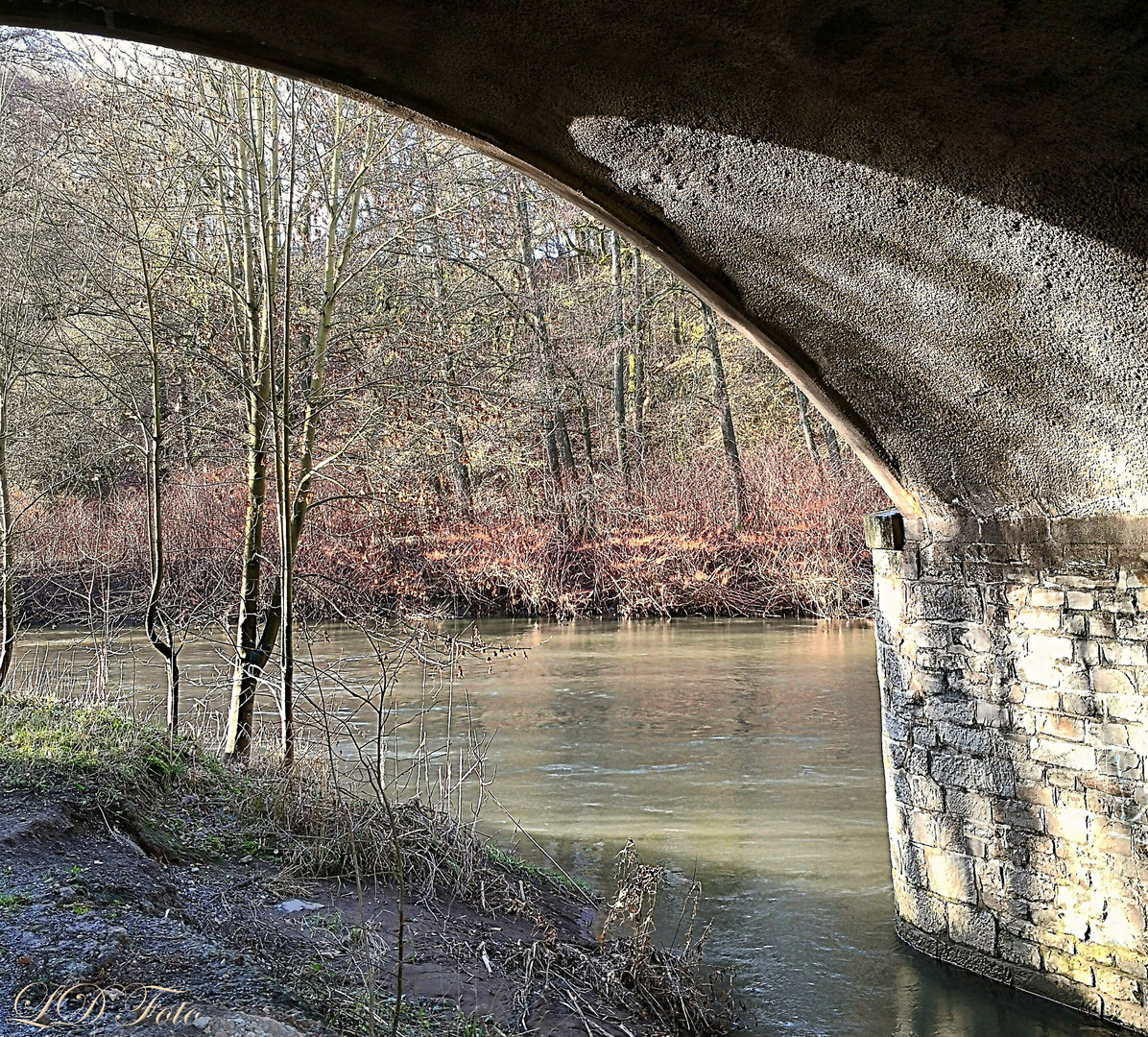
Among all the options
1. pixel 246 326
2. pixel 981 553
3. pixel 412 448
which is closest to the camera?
pixel 981 553

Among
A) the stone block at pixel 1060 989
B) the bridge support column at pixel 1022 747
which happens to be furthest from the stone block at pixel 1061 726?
the stone block at pixel 1060 989

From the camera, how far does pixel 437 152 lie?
902 centimetres

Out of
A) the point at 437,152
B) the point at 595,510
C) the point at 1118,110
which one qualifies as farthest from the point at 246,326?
the point at 595,510

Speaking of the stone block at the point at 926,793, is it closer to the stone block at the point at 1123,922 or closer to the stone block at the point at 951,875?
the stone block at the point at 951,875

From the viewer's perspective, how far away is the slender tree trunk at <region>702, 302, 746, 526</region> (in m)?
18.4

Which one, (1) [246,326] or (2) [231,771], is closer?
(2) [231,771]

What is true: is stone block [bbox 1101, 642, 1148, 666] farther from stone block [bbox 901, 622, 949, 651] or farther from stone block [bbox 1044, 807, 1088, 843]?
stone block [bbox 901, 622, 949, 651]

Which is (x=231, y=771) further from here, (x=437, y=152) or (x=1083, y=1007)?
(x=437, y=152)

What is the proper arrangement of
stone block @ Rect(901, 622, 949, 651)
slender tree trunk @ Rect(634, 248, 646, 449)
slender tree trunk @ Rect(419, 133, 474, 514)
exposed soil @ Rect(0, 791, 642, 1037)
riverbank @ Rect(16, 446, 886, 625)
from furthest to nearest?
slender tree trunk @ Rect(634, 248, 646, 449), riverbank @ Rect(16, 446, 886, 625), slender tree trunk @ Rect(419, 133, 474, 514), stone block @ Rect(901, 622, 949, 651), exposed soil @ Rect(0, 791, 642, 1037)

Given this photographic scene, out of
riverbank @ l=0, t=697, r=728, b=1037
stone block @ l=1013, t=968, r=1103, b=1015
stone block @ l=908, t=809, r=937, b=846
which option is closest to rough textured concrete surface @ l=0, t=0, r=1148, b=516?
stone block @ l=908, t=809, r=937, b=846

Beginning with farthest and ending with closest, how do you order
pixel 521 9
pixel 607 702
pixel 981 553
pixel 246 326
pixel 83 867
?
pixel 607 702 < pixel 246 326 < pixel 981 553 < pixel 83 867 < pixel 521 9

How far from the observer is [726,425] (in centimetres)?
1922

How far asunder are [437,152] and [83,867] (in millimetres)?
6735

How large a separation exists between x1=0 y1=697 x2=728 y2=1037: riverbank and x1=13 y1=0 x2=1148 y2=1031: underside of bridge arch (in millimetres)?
1578
